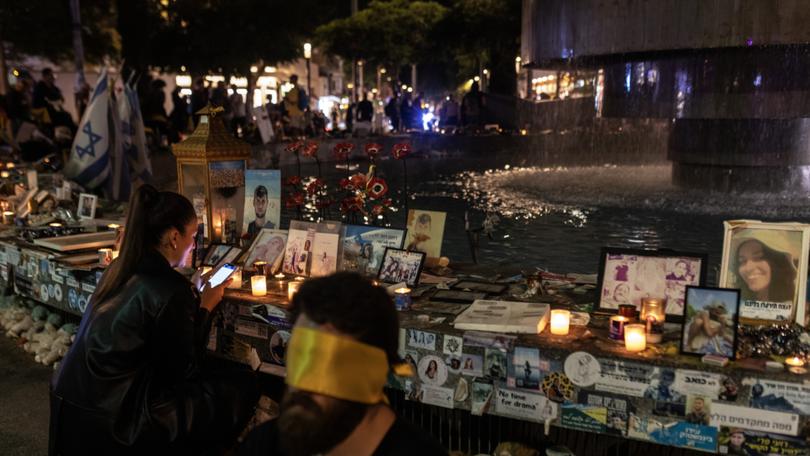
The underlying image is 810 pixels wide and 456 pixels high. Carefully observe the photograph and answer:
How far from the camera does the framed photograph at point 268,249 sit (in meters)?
4.73

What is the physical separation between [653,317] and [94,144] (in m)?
6.50

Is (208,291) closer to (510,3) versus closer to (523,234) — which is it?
(523,234)

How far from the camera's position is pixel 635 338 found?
10.1 ft

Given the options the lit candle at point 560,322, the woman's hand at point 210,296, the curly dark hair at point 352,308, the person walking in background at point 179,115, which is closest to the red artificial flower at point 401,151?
the woman's hand at point 210,296

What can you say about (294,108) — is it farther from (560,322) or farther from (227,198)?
(560,322)

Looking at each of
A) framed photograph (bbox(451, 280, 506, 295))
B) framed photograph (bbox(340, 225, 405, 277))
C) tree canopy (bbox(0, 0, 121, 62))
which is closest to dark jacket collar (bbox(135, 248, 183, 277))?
framed photograph (bbox(340, 225, 405, 277))

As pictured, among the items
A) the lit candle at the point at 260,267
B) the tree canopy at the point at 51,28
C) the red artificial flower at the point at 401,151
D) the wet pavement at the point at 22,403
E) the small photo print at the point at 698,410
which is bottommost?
the wet pavement at the point at 22,403

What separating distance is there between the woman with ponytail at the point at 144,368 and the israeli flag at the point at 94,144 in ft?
17.4

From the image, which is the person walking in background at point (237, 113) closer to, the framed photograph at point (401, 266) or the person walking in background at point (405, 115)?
the person walking in background at point (405, 115)

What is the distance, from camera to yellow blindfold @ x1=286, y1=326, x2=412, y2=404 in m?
1.60

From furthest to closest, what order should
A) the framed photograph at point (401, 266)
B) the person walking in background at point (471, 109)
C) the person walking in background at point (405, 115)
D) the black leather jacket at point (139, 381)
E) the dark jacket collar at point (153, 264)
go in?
1. the person walking in background at point (405, 115)
2. the person walking in background at point (471, 109)
3. the framed photograph at point (401, 266)
4. the dark jacket collar at point (153, 264)
5. the black leather jacket at point (139, 381)

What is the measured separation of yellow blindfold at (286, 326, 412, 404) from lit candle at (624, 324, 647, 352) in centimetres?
175

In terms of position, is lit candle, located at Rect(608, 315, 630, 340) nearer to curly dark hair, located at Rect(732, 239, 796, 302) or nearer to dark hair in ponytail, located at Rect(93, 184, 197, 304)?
curly dark hair, located at Rect(732, 239, 796, 302)

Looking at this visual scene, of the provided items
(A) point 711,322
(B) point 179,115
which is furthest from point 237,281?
(B) point 179,115
